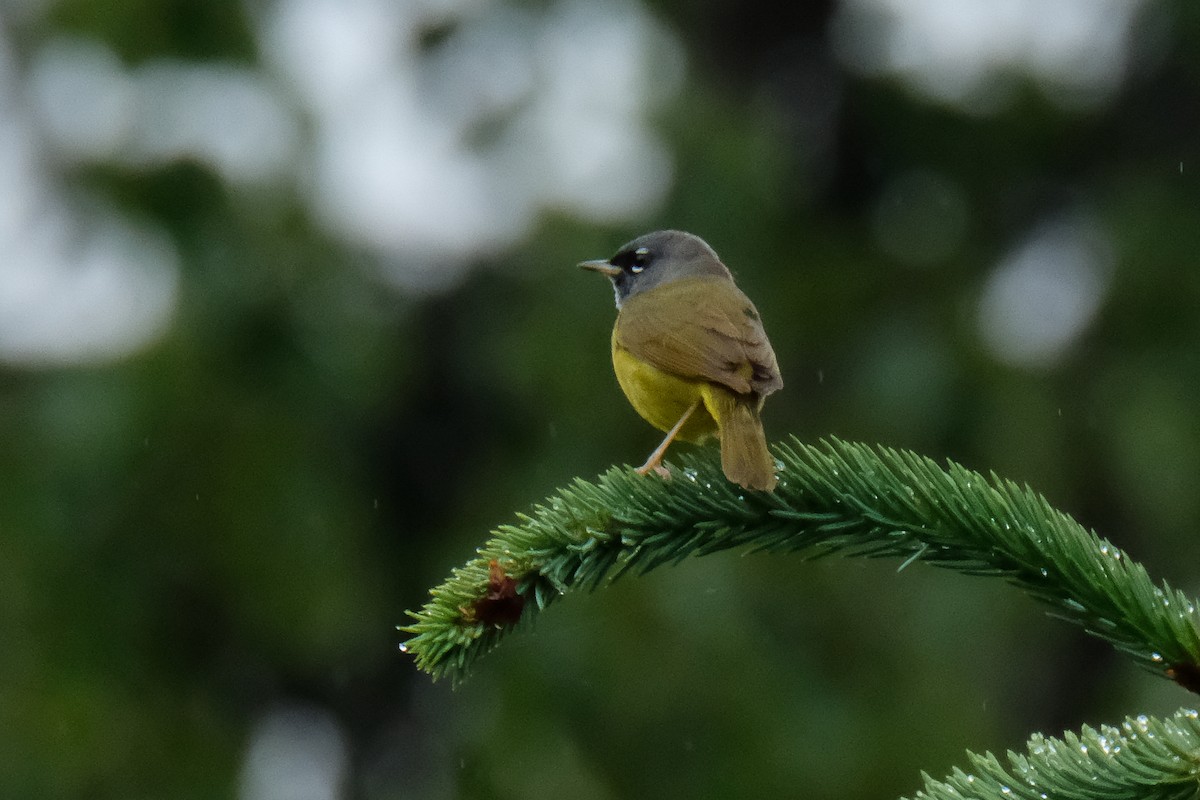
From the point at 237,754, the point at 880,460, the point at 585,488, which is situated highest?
the point at 880,460

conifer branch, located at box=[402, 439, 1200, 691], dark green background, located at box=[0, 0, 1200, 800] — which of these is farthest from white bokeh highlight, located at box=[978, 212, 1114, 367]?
conifer branch, located at box=[402, 439, 1200, 691]

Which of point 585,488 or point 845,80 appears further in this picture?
point 845,80

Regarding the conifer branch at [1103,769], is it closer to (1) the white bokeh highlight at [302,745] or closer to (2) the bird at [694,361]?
(2) the bird at [694,361]

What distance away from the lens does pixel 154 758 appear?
6.38 m

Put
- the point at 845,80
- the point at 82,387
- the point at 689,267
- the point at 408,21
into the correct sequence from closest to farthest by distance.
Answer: the point at 689,267 < the point at 82,387 < the point at 408,21 < the point at 845,80

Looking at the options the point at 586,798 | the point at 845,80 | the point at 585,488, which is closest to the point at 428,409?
the point at 586,798

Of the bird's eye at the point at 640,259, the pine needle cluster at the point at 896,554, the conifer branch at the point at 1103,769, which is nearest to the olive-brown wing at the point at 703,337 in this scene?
the bird's eye at the point at 640,259

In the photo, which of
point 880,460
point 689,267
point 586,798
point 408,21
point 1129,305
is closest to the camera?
point 880,460

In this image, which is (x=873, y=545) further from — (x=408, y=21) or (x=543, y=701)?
(x=408, y=21)

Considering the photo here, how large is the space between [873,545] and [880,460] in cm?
17

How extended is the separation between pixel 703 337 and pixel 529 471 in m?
3.13

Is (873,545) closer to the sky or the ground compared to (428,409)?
closer to the sky

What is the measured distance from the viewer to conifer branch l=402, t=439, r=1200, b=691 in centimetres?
220

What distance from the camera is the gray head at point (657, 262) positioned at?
18.6ft
